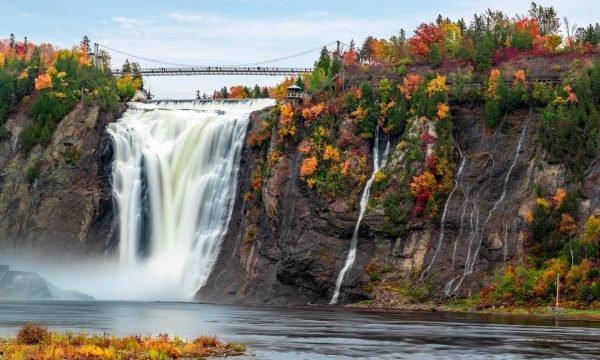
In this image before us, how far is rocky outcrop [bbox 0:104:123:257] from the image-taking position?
5669 inches

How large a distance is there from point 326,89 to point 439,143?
969 inches

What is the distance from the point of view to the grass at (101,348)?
46.7 meters

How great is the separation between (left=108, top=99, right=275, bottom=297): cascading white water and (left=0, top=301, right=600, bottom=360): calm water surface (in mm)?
30160

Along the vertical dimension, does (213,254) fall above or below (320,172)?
below

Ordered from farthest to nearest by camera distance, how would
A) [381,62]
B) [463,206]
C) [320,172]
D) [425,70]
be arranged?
[381,62]
[425,70]
[320,172]
[463,206]

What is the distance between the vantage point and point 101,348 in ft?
159

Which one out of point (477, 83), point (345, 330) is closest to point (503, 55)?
point (477, 83)

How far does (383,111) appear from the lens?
419 ft

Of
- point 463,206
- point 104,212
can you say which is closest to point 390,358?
point 463,206

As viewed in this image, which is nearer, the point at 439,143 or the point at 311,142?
the point at 439,143

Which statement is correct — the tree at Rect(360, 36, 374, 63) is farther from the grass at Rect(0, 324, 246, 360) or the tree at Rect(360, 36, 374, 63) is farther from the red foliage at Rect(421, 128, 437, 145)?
the grass at Rect(0, 324, 246, 360)

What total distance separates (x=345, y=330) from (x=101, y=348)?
26.7 metres

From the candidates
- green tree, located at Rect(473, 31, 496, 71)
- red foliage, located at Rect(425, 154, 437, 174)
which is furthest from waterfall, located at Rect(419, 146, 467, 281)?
green tree, located at Rect(473, 31, 496, 71)

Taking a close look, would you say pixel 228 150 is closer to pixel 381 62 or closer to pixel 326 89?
pixel 326 89
